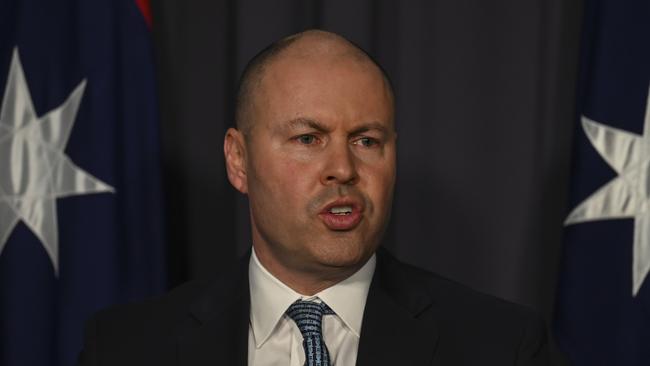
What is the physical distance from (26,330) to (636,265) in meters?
1.59

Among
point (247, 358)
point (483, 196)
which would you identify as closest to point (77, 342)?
point (247, 358)

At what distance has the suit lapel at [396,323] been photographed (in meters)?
1.86

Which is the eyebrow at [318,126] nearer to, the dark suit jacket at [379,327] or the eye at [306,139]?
the eye at [306,139]

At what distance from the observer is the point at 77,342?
255 centimetres

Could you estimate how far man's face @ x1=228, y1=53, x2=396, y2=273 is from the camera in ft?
5.96

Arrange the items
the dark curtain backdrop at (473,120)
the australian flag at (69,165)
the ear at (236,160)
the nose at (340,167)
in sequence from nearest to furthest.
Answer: the nose at (340,167)
the ear at (236,160)
the australian flag at (69,165)
the dark curtain backdrop at (473,120)

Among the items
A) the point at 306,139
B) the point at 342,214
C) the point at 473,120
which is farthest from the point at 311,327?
the point at 473,120

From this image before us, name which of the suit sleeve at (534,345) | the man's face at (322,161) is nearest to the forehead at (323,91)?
the man's face at (322,161)

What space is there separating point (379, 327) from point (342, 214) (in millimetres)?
255

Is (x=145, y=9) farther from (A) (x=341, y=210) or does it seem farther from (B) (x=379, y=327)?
(B) (x=379, y=327)

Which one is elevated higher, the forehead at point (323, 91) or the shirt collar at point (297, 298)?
the forehead at point (323, 91)

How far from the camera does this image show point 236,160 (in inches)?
81.1

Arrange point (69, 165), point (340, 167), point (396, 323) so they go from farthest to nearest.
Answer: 1. point (69, 165)
2. point (396, 323)
3. point (340, 167)

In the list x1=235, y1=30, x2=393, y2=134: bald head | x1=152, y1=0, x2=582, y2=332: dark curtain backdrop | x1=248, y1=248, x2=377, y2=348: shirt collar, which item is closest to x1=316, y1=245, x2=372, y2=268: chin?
x1=248, y1=248, x2=377, y2=348: shirt collar
